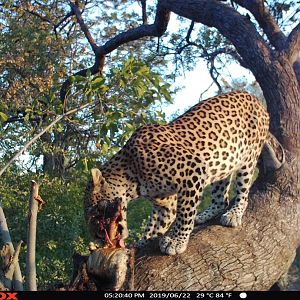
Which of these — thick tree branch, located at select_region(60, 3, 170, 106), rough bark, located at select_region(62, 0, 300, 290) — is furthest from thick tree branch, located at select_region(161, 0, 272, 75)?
thick tree branch, located at select_region(60, 3, 170, 106)

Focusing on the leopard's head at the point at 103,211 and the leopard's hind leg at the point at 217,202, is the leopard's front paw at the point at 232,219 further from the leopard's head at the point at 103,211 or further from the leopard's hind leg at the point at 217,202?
the leopard's head at the point at 103,211

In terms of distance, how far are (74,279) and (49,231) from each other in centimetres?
499

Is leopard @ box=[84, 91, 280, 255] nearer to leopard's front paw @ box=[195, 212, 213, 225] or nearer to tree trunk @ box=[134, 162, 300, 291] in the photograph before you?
leopard's front paw @ box=[195, 212, 213, 225]

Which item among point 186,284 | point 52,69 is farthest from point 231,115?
point 52,69

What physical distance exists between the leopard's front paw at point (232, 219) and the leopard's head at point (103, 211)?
1115 millimetres

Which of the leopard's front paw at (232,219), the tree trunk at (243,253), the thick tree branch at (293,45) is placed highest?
the thick tree branch at (293,45)

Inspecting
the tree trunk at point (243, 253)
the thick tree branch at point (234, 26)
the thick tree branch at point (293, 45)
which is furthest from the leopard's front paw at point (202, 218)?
the thick tree branch at point (293, 45)

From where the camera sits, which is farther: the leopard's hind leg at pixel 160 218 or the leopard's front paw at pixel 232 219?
the leopard's hind leg at pixel 160 218

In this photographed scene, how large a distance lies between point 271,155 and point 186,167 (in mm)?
1307

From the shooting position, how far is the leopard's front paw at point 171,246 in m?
5.39

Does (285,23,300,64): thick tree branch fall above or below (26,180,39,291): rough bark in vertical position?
above

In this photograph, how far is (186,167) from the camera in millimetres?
5648

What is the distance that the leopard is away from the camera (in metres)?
5.62

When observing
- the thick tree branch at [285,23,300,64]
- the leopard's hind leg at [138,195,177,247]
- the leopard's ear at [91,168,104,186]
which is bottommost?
the leopard's hind leg at [138,195,177,247]
